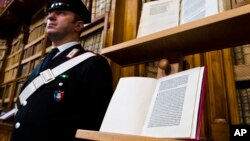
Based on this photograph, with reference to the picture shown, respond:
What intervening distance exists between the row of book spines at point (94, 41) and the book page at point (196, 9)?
69 centimetres

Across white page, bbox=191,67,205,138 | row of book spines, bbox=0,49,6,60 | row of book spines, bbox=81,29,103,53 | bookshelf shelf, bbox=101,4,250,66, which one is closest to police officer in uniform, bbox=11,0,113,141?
bookshelf shelf, bbox=101,4,250,66

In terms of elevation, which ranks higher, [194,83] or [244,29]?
[244,29]

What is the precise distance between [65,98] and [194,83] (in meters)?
0.60

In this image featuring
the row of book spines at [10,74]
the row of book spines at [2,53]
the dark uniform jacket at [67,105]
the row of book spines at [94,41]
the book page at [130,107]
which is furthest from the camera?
the row of book spines at [2,53]

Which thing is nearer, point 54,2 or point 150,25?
point 150,25

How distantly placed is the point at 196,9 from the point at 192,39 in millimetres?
Result: 99

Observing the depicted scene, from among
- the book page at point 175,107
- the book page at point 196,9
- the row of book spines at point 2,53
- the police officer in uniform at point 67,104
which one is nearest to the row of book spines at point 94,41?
the police officer in uniform at point 67,104

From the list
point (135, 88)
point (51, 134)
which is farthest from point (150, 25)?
point (51, 134)

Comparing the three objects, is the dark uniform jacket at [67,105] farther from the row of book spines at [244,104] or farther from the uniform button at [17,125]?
the row of book spines at [244,104]

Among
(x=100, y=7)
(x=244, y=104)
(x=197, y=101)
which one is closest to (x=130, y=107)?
(x=197, y=101)

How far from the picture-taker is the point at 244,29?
691mm

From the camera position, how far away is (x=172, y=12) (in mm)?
858

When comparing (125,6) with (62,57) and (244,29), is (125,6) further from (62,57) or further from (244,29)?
(244,29)

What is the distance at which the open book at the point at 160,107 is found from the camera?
566mm
